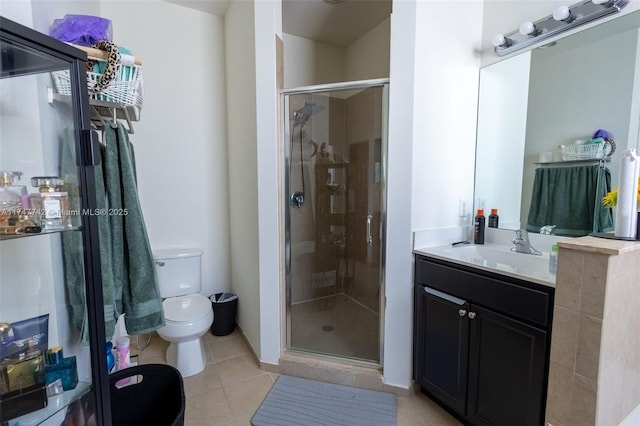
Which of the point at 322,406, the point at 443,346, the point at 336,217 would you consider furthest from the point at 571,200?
the point at 322,406

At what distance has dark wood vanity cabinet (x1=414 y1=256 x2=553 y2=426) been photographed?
3.95ft

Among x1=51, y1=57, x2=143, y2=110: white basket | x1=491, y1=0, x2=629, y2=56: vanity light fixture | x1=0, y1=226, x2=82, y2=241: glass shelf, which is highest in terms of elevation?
x1=491, y1=0, x2=629, y2=56: vanity light fixture

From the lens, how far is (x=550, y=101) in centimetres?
170

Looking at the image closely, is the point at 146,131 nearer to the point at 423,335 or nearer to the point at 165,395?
the point at 165,395

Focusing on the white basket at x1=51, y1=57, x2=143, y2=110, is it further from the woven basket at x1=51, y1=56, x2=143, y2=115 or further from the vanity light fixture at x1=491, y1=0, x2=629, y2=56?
the vanity light fixture at x1=491, y1=0, x2=629, y2=56

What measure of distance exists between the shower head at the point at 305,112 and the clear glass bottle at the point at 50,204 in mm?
1451

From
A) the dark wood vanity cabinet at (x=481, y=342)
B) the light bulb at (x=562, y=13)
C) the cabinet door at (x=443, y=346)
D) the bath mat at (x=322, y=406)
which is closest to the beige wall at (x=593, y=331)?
the dark wood vanity cabinet at (x=481, y=342)

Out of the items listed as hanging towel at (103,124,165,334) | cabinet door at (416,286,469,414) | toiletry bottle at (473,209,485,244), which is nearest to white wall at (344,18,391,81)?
toiletry bottle at (473,209,485,244)

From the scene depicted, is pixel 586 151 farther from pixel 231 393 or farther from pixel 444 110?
pixel 231 393

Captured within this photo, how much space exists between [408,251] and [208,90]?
2120mm

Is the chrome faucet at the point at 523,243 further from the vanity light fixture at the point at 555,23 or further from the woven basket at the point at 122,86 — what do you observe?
the woven basket at the point at 122,86

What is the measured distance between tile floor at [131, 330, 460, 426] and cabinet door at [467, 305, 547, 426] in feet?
1.04

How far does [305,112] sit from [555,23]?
1527 mm

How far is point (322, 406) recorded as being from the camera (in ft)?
5.64
